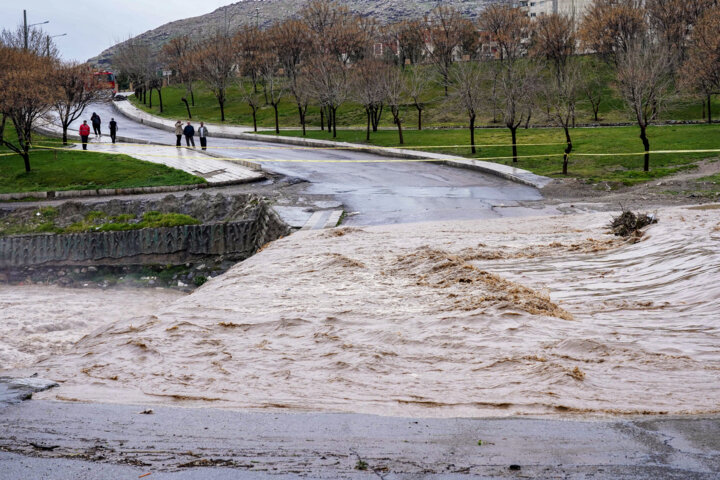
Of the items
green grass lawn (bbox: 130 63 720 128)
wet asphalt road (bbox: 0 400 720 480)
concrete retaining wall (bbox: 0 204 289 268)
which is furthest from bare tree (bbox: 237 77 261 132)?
wet asphalt road (bbox: 0 400 720 480)

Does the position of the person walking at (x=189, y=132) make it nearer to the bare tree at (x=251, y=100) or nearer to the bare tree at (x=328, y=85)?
the bare tree at (x=328, y=85)

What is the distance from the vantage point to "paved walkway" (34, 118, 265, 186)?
2681cm

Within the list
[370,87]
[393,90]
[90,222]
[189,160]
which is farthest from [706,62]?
[90,222]

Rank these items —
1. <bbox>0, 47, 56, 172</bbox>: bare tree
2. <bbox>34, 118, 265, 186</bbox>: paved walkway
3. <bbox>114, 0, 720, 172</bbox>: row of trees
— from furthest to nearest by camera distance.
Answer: <bbox>114, 0, 720, 172</bbox>: row of trees
<bbox>0, 47, 56, 172</bbox>: bare tree
<bbox>34, 118, 265, 186</bbox>: paved walkway

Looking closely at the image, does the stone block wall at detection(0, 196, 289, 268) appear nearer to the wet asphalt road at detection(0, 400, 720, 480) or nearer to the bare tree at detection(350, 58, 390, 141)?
the wet asphalt road at detection(0, 400, 720, 480)

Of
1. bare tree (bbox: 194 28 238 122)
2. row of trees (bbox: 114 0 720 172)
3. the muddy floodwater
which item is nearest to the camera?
the muddy floodwater

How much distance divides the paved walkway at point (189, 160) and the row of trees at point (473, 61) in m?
9.87

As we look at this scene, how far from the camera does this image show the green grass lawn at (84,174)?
2666 cm

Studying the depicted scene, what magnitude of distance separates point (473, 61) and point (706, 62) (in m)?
28.9

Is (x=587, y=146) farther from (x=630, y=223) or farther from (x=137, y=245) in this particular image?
(x=137, y=245)

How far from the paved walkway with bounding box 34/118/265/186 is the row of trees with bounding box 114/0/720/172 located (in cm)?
987

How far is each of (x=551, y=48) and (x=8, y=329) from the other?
52.0 metres

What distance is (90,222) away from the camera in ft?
75.1

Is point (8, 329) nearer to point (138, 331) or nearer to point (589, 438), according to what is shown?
point (138, 331)
